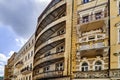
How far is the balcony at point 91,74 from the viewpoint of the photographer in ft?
89.4

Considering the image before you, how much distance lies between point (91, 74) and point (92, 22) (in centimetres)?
590

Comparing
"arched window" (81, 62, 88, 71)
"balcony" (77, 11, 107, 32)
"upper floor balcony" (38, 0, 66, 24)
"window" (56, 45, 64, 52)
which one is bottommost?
"arched window" (81, 62, 88, 71)

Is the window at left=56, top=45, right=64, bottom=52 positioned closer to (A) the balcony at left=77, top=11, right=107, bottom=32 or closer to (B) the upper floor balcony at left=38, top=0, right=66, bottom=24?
(A) the balcony at left=77, top=11, right=107, bottom=32

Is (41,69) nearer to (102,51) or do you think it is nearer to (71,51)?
(71,51)

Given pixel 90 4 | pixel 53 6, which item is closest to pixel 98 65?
pixel 90 4

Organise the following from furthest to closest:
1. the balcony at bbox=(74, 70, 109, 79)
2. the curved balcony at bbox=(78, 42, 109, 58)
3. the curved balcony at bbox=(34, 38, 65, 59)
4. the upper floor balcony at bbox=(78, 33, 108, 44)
→ the curved balcony at bbox=(34, 38, 65, 59) → the upper floor balcony at bbox=(78, 33, 108, 44) → the curved balcony at bbox=(78, 42, 109, 58) → the balcony at bbox=(74, 70, 109, 79)

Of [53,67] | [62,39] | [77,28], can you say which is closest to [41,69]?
[53,67]

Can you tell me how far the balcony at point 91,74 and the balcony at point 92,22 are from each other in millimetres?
4956

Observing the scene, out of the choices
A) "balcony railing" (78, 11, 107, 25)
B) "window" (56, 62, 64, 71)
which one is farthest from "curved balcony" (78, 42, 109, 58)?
"window" (56, 62, 64, 71)

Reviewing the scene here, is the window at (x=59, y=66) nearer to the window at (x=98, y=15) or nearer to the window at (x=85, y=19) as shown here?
the window at (x=85, y=19)

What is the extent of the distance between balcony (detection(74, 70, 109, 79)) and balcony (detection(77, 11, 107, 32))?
4956mm

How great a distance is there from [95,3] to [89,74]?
807 centimetres

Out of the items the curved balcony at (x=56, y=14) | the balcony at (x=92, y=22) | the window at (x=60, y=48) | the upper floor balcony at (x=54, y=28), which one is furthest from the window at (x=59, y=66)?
the curved balcony at (x=56, y=14)

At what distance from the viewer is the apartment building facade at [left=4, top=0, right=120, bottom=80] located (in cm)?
2745
